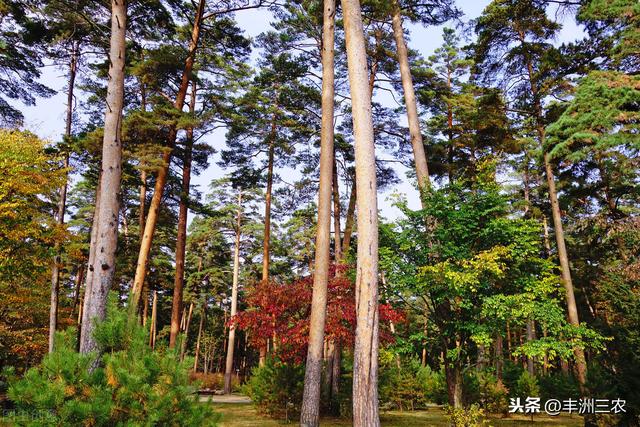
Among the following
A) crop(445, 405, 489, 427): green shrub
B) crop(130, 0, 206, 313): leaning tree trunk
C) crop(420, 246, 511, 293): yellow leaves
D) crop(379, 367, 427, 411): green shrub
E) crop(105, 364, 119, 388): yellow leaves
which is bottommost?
crop(379, 367, 427, 411): green shrub

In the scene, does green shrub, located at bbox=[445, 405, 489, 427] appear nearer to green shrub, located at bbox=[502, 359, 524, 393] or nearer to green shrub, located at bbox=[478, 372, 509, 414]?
green shrub, located at bbox=[478, 372, 509, 414]

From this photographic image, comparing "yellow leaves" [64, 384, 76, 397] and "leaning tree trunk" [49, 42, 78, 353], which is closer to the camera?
"yellow leaves" [64, 384, 76, 397]

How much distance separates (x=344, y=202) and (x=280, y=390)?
1012 cm

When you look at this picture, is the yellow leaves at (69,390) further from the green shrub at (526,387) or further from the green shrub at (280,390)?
the green shrub at (526,387)

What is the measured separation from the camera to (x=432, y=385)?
16.7 meters

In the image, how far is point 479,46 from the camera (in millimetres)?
13414

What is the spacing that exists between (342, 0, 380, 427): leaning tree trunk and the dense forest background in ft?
0.10

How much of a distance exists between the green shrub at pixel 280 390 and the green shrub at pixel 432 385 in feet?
22.5

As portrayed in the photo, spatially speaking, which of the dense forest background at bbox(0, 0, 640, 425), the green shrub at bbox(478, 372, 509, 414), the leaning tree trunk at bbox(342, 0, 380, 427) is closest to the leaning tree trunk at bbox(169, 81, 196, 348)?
the dense forest background at bbox(0, 0, 640, 425)

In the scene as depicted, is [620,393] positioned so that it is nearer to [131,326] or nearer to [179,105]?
[131,326]

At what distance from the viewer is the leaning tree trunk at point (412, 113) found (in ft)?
32.1

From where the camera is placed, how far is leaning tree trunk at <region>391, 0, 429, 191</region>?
9789mm

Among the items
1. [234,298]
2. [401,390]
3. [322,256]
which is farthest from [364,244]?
[234,298]

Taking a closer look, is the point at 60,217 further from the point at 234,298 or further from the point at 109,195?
the point at 234,298
